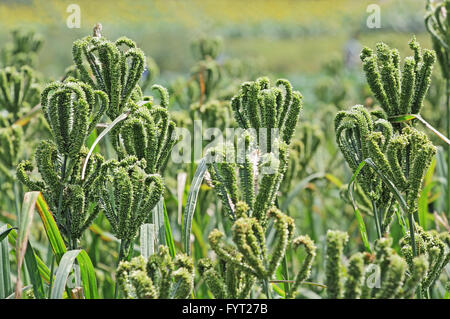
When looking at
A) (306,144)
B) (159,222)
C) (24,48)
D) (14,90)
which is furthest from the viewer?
(24,48)

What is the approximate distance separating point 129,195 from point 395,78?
639mm

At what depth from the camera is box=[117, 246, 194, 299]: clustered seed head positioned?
102cm

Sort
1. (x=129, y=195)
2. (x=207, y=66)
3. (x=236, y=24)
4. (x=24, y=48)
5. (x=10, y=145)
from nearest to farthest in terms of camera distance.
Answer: (x=129, y=195) < (x=10, y=145) < (x=207, y=66) < (x=24, y=48) < (x=236, y=24)

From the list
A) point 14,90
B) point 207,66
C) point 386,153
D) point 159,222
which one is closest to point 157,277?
point 159,222

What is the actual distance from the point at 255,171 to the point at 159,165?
24 cm

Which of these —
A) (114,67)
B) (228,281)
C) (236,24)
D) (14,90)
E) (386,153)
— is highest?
(236,24)

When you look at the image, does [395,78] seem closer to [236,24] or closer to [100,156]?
[100,156]

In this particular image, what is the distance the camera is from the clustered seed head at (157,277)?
102 centimetres

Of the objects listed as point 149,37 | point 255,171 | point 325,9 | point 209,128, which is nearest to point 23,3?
point 149,37

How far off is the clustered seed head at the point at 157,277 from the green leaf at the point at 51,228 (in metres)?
0.24

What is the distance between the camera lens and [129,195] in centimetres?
113

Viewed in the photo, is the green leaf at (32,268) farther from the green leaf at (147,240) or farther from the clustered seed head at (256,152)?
the clustered seed head at (256,152)
